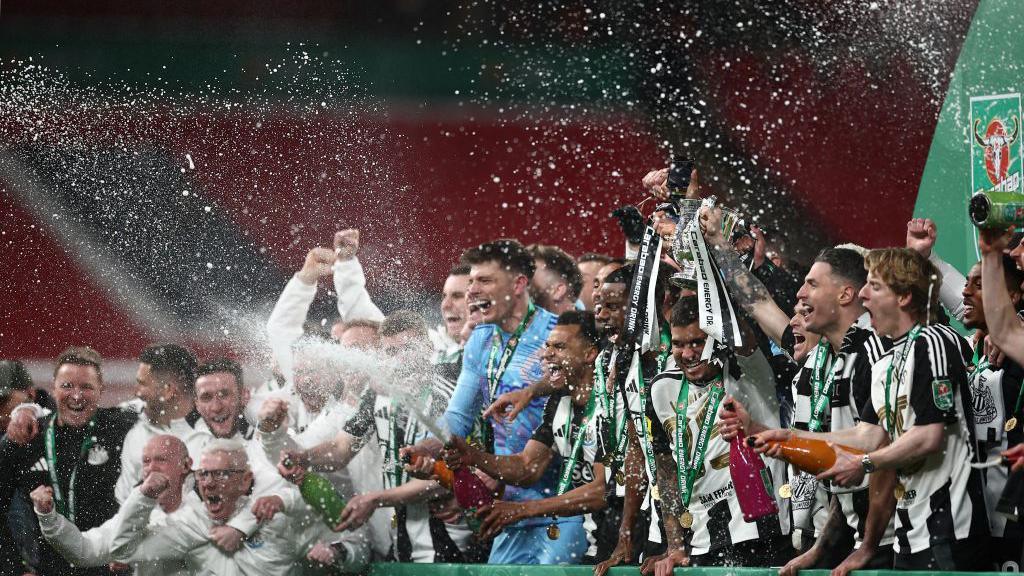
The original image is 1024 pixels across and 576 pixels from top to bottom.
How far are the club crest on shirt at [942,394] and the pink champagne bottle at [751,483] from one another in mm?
702

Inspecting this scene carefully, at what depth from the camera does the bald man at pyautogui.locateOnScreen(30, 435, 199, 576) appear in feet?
20.4

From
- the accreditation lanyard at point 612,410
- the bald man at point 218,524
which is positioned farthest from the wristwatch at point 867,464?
the bald man at point 218,524

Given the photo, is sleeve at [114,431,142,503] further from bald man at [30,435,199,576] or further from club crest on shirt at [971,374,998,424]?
club crest on shirt at [971,374,998,424]

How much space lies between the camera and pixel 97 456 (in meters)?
6.43

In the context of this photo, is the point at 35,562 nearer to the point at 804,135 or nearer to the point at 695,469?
the point at 695,469

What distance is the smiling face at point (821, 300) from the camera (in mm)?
4430

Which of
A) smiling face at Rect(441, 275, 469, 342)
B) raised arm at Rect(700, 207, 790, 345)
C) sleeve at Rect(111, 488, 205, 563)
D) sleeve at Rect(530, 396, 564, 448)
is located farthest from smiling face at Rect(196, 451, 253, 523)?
raised arm at Rect(700, 207, 790, 345)

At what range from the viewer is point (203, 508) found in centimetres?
616

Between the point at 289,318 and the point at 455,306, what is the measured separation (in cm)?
142

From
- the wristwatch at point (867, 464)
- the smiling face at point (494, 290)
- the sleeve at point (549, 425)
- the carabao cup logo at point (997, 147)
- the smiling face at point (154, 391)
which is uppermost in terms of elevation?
the carabao cup logo at point (997, 147)

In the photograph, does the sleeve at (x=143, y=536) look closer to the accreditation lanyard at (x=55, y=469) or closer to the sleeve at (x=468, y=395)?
the accreditation lanyard at (x=55, y=469)

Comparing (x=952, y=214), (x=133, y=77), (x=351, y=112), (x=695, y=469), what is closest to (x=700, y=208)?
(x=695, y=469)

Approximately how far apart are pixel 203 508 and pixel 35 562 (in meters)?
0.97

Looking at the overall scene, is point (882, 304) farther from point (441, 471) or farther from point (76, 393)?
point (76, 393)
